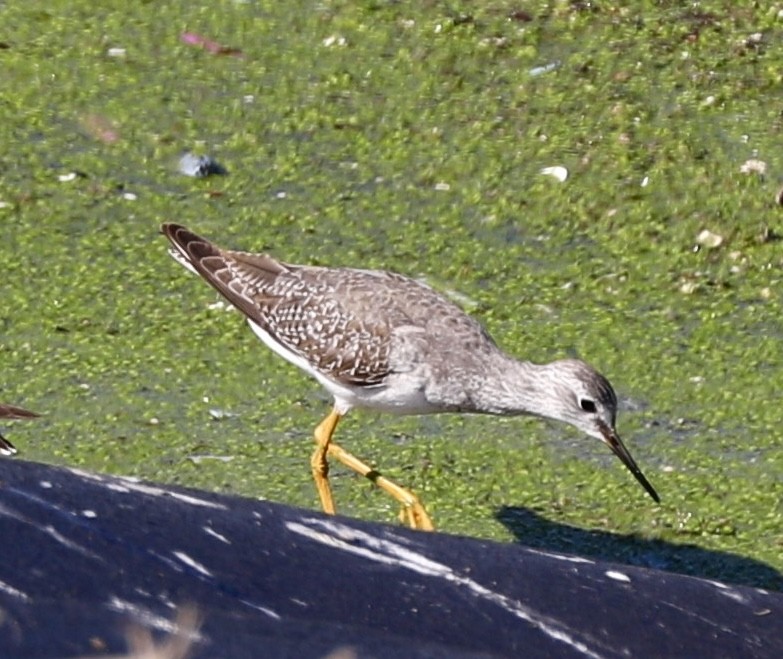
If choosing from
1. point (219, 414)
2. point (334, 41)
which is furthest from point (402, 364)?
point (334, 41)

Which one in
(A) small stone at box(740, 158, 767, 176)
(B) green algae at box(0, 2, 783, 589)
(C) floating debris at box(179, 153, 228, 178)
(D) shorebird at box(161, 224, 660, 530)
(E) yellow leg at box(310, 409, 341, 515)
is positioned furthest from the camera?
(C) floating debris at box(179, 153, 228, 178)

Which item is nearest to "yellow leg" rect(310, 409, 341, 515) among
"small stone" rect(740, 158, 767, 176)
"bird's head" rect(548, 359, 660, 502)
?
"bird's head" rect(548, 359, 660, 502)

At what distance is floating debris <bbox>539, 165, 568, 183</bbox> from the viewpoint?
846cm

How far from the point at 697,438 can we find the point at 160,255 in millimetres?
2546

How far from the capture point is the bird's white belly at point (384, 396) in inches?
244

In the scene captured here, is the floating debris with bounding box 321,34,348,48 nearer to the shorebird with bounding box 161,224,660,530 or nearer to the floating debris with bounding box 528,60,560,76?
the floating debris with bounding box 528,60,560,76

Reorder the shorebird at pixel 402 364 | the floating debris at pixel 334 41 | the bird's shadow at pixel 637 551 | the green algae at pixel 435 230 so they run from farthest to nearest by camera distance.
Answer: the floating debris at pixel 334 41 < the green algae at pixel 435 230 < the shorebird at pixel 402 364 < the bird's shadow at pixel 637 551

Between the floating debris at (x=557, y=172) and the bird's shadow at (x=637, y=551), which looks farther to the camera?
the floating debris at (x=557, y=172)

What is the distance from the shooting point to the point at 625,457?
6141 mm

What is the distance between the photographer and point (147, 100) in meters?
9.15

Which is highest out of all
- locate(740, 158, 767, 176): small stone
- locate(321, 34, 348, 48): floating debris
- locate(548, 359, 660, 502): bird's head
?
locate(548, 359, 660, 502): bird's head

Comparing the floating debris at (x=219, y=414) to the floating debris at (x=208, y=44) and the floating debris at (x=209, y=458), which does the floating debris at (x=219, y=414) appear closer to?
the floating debris at (x=209, y=458)

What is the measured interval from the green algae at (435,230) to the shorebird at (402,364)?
33 centimetres

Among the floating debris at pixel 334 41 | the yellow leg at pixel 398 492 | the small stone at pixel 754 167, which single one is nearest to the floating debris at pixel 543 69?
the floating debris at pixel 334 41
